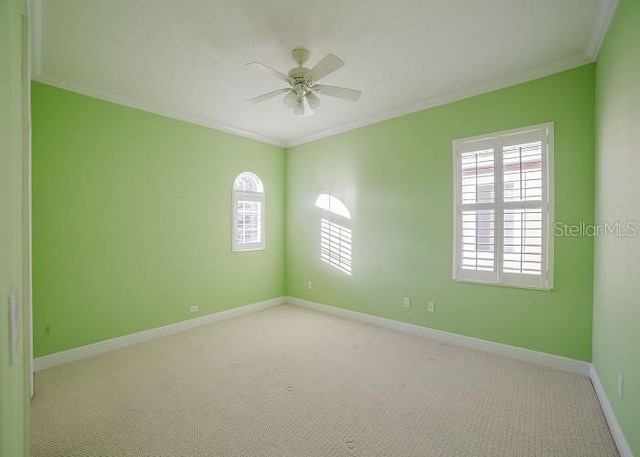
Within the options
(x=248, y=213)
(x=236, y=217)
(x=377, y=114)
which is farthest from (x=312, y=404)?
(x=377, y=114)

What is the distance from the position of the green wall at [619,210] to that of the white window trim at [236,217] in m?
4.15

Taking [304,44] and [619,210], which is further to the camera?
[304,44]

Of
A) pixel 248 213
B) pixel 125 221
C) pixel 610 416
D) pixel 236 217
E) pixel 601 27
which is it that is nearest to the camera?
pixel 610 416

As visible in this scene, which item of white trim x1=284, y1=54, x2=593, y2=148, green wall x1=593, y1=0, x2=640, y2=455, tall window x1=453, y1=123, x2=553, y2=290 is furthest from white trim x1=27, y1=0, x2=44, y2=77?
tall window x1=453, y1=123, x2=553, y2=290

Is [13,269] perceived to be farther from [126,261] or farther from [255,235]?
[255,235]

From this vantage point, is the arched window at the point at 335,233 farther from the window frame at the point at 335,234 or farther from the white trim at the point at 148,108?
the white trim at the point at 148,108

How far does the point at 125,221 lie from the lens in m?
3.57

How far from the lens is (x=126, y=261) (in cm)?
358

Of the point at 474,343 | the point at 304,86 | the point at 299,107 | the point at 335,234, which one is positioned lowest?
the point at 474,343

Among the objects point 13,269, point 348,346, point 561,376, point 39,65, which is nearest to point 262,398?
point 348,346

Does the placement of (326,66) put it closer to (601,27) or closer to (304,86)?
(304,86)

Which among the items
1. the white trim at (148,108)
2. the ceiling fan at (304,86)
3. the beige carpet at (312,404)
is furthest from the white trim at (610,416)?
the white trim at (148,108)

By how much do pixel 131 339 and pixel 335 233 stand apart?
2971mm

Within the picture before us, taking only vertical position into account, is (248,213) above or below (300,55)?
below
